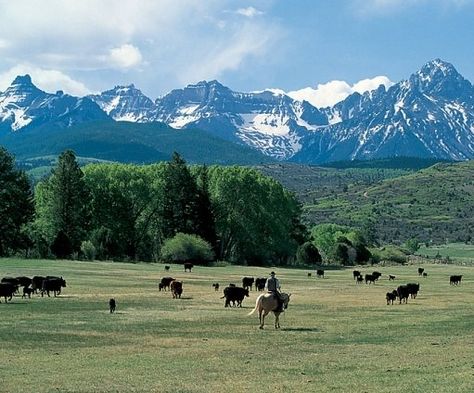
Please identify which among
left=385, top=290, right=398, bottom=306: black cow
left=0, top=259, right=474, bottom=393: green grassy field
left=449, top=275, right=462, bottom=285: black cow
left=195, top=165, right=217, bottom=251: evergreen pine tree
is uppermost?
left=195, top=165, right=217, bottom=251: evergreen pine tree

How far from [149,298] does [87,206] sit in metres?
70.8

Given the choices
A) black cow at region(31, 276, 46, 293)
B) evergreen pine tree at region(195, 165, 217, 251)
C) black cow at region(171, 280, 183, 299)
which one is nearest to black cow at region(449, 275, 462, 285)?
black cow at region(171, 280, 183, 299)

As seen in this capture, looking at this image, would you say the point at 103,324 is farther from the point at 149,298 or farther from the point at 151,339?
the point at 149,298

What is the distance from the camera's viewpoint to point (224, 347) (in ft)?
92.9

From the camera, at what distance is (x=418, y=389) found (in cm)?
1964

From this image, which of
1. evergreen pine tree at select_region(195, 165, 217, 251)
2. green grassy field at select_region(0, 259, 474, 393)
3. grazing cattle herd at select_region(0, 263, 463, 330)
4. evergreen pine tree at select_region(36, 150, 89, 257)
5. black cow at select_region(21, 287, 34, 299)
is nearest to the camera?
green grassy field at select_region(0, 259, 474, 393)

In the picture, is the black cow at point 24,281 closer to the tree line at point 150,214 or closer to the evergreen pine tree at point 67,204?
the tree line at point 150,214

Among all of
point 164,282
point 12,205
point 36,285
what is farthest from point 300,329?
point 12,205

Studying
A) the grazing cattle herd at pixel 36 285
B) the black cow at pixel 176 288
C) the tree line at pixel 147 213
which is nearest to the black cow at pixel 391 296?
the black cow at pixel 176 288

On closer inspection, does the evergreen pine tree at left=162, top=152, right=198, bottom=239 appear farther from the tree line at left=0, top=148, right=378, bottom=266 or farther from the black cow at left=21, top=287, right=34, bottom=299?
the black cow at left=21, top=287, right=34, bottom=299

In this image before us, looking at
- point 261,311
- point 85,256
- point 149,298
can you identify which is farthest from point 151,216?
point 261,311

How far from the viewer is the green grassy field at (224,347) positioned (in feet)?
68.8

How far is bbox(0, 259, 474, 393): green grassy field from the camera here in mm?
20969

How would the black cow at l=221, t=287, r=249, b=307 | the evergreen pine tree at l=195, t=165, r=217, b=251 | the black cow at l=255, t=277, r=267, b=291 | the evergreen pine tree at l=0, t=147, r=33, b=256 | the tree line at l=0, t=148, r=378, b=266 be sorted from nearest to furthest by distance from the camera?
the black cow at l=221, t=287, r=249, b=307, the black cow at l=255, t=277, r=267, b=291, the evergreen pine tree at l=0, t=147, r=33, b=256, the tree line at l=0, t=148, r=378, b=266, the evergreen pine tree at l=195, t=165, r=217, b=251
